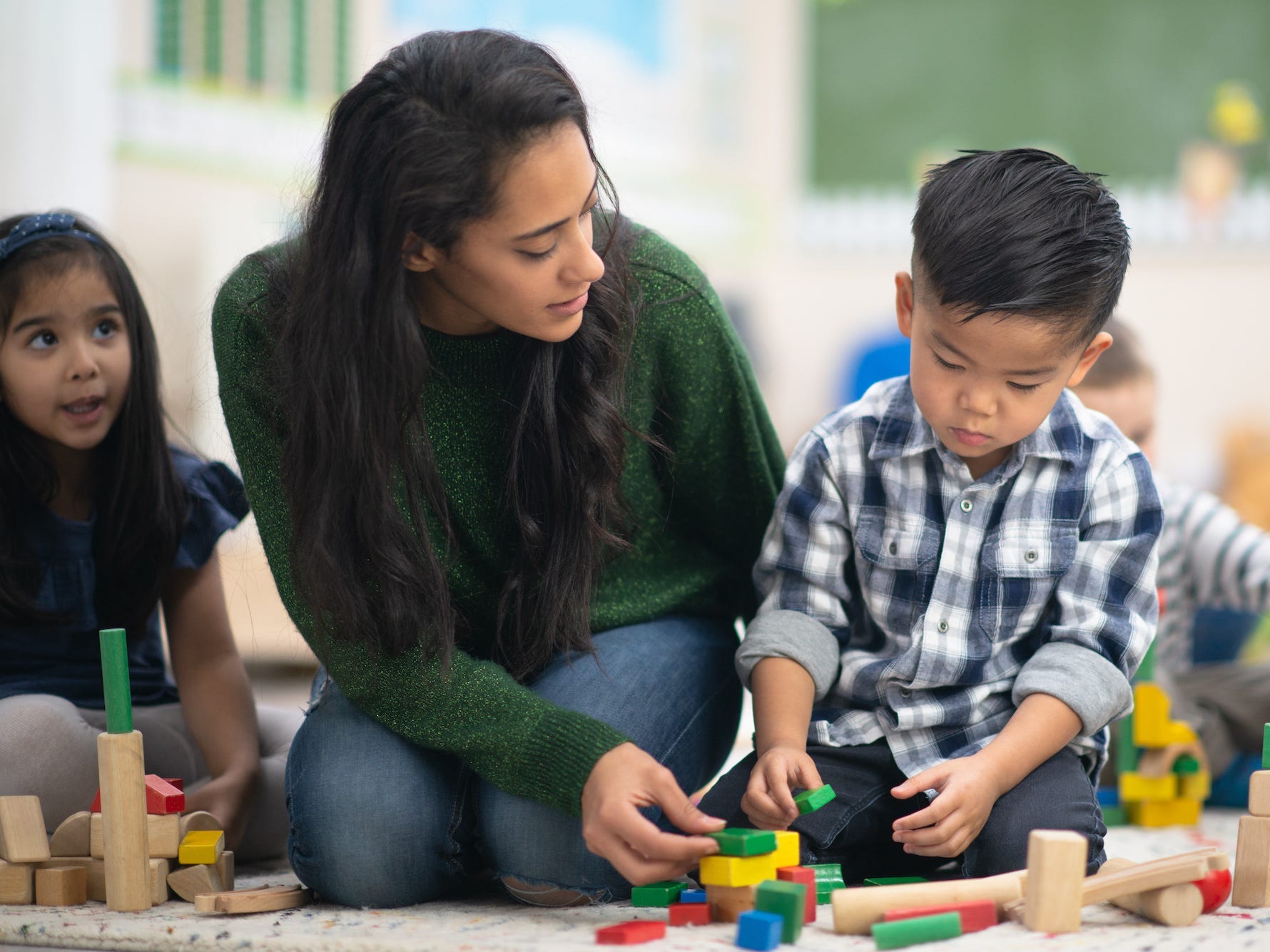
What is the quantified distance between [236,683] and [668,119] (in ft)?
14.4

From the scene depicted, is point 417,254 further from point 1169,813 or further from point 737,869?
point 1169,813

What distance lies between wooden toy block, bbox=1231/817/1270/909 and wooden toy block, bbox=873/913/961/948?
0.79 feet

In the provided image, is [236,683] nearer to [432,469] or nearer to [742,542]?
[432,469]

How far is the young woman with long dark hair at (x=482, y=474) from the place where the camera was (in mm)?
908

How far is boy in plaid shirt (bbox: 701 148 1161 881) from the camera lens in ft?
3.08

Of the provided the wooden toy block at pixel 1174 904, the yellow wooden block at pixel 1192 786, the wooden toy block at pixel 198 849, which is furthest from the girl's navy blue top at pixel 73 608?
the yellow wooden block at pixel 1192 786

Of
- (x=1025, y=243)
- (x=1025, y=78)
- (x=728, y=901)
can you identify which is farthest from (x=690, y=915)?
(x=1025, y=78)

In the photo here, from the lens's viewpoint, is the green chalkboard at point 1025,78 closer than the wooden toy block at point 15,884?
No

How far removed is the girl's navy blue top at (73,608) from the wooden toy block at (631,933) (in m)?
0.60

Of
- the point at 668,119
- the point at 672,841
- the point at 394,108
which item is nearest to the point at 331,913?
the point at 672,841

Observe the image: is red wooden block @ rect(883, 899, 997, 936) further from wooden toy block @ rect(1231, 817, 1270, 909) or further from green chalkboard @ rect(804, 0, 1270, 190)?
green chalkboard @ rect(804, 0, 1270, 190)

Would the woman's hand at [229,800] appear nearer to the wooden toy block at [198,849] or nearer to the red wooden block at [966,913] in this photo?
the wooden toy block at [198,849]

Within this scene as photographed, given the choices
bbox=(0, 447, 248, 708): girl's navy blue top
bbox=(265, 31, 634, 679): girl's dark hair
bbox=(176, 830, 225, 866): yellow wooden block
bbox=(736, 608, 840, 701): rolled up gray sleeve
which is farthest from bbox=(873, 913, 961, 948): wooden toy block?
bbox=(0, 447, 248, 708): girl's navy blue top

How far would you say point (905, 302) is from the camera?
3.40 feet
